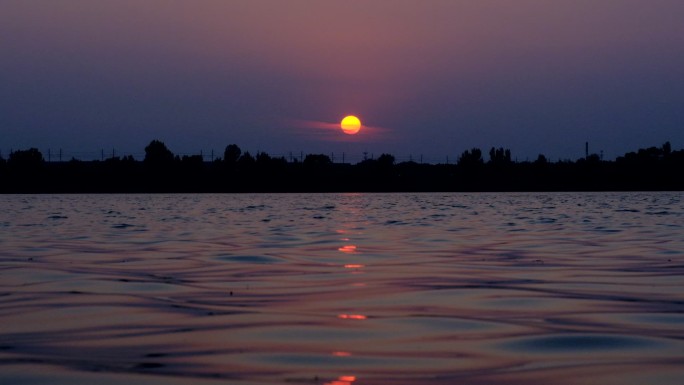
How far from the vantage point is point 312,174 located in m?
162

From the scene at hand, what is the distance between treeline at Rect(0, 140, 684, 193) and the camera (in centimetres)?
15152

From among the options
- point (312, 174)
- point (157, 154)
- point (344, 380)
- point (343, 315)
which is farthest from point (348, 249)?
point (157, 154)

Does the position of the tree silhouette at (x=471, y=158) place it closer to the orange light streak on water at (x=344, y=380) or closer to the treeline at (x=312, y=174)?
the treeline at (x=312, y=174)

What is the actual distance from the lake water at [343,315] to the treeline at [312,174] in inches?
5261

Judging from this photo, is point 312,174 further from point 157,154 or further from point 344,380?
point 344,380

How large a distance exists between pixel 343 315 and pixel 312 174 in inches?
5990

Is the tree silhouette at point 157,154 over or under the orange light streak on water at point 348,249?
over

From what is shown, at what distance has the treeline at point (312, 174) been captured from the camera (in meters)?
152

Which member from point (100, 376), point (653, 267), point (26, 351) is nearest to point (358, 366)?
point (100, 376)

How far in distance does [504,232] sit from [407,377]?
20.9 m

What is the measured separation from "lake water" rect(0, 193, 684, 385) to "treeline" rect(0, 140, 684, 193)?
438 feet

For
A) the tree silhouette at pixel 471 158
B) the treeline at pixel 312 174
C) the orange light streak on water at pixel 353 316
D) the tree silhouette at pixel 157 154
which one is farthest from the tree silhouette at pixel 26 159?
the orange light streak on water at pixel 353 316

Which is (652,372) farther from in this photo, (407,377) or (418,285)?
(418,285)

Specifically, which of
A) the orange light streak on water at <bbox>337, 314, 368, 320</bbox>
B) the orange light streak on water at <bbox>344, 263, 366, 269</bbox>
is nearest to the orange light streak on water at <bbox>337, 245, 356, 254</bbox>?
the orange light streak on water at <bbox>344, 263, 366, 269</bbox>
